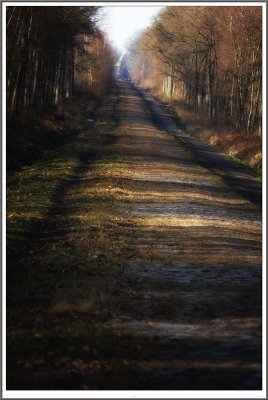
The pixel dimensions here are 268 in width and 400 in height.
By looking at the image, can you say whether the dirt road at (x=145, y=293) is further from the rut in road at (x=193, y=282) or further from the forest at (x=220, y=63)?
the forest at (x=220, y=63)

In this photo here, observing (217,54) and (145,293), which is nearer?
(145,293)

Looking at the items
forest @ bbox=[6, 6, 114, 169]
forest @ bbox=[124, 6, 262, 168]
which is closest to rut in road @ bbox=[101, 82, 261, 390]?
forest @ bbox=[6, 6, 114, 169]

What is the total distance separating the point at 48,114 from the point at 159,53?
29.5 m

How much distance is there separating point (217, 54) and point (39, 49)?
18.5m

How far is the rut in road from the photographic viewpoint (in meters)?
7.62

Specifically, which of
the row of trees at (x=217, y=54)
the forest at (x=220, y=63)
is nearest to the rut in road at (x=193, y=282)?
the forest at (x=220, y=63)

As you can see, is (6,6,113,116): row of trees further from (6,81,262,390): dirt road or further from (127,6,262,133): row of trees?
(6,81,262,390): dirt road

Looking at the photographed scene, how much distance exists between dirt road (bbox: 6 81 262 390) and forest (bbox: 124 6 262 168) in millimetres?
13006

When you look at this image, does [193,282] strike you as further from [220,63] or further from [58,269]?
[220,63]

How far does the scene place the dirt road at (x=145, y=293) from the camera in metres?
7.47

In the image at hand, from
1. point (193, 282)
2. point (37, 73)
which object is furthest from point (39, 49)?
point (193, 282)

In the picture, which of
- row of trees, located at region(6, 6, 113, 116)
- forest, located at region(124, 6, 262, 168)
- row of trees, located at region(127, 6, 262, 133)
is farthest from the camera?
row of trees, located at region(127, 6, 262, 133)

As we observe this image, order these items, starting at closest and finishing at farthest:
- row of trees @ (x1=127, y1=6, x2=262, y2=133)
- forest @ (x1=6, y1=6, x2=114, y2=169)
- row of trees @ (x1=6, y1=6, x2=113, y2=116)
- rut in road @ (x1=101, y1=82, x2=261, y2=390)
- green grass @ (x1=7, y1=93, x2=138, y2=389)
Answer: rut in road @ (x1=101, y1=82, x2=261, y2=390) → green grass @ (x1=7, y1=93, x2=138, y2=389) → forest @ (x1=6, y1=6, x2=114, y2=169) → row of trees @ (x1=6, y1=6, x2=113, y2=116) → row of trees @ (x1=127, y1=6, x2=262, y2=133)

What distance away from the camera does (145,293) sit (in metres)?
11.1
